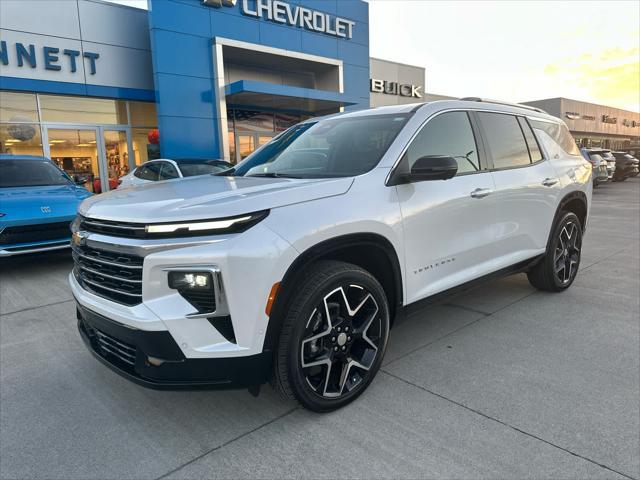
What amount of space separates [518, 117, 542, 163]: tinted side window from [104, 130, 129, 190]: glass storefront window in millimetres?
13076

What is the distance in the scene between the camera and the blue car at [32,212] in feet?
18.9

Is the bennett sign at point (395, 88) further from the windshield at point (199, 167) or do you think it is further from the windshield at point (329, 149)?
the windshield at point (329, 149)

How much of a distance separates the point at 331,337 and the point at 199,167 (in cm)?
811

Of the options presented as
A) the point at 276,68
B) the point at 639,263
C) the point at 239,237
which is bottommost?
the point at 639,263

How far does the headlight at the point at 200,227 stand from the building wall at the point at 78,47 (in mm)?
13106

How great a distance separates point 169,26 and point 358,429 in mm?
13991

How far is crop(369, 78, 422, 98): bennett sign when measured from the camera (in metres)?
20.9

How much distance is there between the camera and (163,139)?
544 inches

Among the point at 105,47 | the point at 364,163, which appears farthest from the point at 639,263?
the point at 105,47

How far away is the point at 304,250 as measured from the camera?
2375 millimetres

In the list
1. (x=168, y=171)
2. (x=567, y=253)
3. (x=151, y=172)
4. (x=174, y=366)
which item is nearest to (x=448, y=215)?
(x=174, y=366)

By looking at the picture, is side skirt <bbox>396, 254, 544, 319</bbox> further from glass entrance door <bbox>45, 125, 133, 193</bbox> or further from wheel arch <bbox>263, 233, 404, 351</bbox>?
glass entrance door <bbox>45, 125, 133, 193</bbox>

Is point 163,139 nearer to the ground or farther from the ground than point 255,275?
farther from the ground

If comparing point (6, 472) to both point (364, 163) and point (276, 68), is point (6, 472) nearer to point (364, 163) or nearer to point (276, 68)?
point (364, 163)
